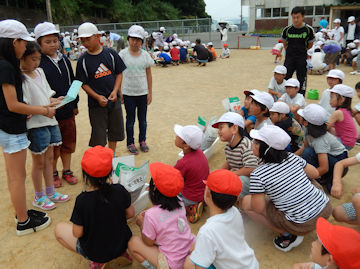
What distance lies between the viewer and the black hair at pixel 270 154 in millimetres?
2189

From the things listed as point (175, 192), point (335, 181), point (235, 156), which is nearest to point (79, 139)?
point (235, 156)

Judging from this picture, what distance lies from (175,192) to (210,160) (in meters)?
2.21

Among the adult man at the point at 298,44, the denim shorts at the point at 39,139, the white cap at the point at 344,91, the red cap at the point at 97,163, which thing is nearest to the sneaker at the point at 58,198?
the denim shorts at the point at 39,139

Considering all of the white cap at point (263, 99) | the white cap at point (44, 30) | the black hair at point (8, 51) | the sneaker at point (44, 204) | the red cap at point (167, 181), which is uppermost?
the white cap at point (44, 30)

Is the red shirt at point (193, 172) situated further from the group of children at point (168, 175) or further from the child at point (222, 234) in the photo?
the child at point (222, 234)

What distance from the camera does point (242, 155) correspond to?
280 centimetres

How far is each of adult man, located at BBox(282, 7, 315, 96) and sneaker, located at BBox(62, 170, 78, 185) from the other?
14.2 ft

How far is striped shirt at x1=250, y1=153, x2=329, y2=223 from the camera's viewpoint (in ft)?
7.19

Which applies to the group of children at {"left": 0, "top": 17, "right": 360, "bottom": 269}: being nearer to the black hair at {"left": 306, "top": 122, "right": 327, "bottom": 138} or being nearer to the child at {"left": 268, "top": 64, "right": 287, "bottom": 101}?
the black hair at {"left": 306, "top": 122, "right": 327, "bottom": 138}

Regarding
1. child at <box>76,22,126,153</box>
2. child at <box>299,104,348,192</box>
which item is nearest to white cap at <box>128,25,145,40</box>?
child at <box>76,22,126,153</box>

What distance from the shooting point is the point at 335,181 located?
2607mm

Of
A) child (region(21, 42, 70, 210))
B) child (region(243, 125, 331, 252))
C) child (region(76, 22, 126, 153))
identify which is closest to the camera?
child (region(243, 125, 331, 252))

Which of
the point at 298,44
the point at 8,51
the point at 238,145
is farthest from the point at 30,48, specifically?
the point at 298,44

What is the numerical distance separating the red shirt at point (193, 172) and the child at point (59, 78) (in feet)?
4.79
